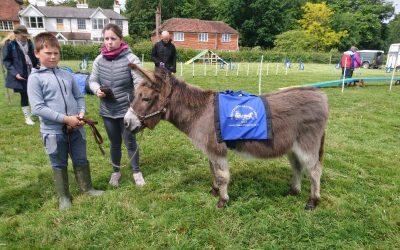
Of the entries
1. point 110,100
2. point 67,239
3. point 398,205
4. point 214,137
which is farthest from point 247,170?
point 67,239

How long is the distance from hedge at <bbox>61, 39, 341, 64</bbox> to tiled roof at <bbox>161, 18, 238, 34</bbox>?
32.0 feet


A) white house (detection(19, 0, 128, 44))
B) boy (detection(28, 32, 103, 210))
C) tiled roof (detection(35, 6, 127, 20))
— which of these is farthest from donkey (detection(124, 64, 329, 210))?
tiled roof (detection(35, 6, 127, 20))

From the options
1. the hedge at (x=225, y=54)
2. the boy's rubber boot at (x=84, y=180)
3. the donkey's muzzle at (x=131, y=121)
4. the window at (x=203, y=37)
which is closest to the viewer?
the donkey's muzzle at (x=131, y=121)

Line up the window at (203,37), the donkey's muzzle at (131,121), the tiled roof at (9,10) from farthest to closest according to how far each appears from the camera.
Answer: the window at (203,37)
the tiled roof at (9,10)
the donkey's muzzle at (131,121)

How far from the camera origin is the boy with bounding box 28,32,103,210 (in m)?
3.42

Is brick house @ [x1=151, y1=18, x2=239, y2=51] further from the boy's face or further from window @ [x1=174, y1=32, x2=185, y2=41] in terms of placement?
the boy's face

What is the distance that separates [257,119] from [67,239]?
260cm

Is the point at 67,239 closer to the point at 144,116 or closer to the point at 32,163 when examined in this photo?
the point at 144,116

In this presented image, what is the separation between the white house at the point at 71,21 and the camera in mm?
51906

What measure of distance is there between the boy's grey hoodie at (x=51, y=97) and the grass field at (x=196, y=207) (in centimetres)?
116

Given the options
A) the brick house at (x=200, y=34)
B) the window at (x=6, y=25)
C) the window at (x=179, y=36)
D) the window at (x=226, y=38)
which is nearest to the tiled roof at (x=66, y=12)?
the window at (x=6, y=25)

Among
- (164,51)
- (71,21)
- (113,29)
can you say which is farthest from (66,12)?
(113,29)

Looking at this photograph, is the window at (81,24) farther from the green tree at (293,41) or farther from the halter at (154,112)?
the halter at (154,112)

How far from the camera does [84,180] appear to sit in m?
4.13
